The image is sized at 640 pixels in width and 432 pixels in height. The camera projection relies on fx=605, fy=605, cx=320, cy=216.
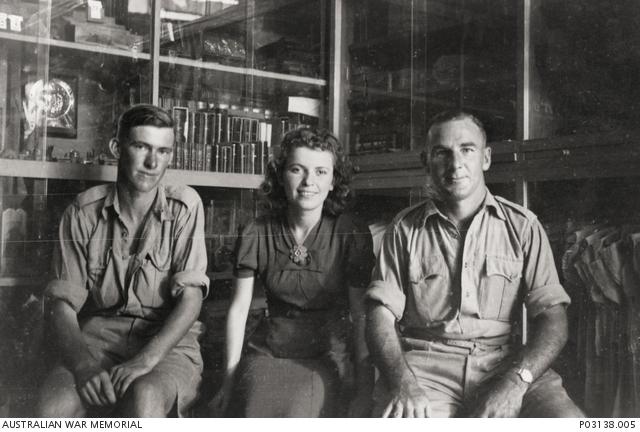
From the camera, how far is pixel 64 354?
181 cm

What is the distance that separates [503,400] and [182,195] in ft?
3.81

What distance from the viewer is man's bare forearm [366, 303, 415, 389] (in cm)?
163

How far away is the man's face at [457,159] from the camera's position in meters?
1.79

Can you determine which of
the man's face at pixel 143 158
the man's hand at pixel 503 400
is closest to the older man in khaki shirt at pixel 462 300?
the man's hand at pixel 503 400

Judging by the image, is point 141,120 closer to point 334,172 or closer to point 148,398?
point 334,172

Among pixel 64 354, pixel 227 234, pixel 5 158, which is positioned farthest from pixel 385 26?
pixel 64 354

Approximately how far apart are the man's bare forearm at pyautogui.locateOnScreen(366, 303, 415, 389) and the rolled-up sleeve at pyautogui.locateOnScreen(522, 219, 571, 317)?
1.26 feet

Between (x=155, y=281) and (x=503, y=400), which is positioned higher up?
(x=155, y=281)

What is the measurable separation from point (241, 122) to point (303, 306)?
1475 millimetres

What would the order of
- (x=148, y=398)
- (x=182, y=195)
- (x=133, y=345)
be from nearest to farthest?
(x=148, y=398) → (x=133, y=345) → (x=182, y=195)

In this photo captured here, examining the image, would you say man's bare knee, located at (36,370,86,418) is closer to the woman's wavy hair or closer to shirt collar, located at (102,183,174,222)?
shirt collar, located at (102,183,174,222)

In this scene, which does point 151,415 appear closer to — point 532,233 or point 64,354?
point 64,354

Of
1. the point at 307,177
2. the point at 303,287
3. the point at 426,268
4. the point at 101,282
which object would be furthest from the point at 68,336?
the point at 426,268

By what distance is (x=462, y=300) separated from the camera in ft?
5.65
